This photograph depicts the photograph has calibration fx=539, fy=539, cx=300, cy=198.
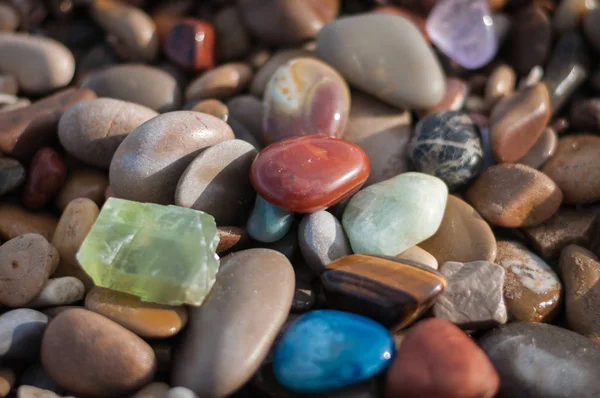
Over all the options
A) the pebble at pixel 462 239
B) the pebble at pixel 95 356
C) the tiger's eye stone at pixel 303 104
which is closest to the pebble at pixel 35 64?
the tiger's eye stone at pixel 303 104

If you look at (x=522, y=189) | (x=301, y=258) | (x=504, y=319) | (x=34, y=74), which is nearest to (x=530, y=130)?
(x=522, y=189)

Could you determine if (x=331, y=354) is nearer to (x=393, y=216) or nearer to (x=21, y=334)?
(x=393, y=216)

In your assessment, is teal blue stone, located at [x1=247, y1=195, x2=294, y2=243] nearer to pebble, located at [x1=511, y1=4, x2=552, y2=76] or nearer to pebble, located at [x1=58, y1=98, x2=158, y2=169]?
pebble, located at [x1=58, y1=98, x2=158, y2=169]

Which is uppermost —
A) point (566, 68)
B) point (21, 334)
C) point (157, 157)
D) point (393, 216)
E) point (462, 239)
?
point (566, 68)

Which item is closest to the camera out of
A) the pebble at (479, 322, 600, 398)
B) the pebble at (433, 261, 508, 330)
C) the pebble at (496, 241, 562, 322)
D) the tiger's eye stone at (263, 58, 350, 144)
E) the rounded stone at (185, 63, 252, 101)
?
the pebble at (479, 322, 600, 398)

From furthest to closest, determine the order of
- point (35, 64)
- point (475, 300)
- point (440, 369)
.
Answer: point (35, 64) < point (475, 300) < point (440, 369)

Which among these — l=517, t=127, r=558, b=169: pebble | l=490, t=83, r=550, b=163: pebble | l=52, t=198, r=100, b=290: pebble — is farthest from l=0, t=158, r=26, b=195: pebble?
l=517, t=127, r=558, b=169: pebble

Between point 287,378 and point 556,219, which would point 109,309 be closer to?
point 287,378

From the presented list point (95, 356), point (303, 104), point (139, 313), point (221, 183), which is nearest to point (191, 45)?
point (303, 104)
